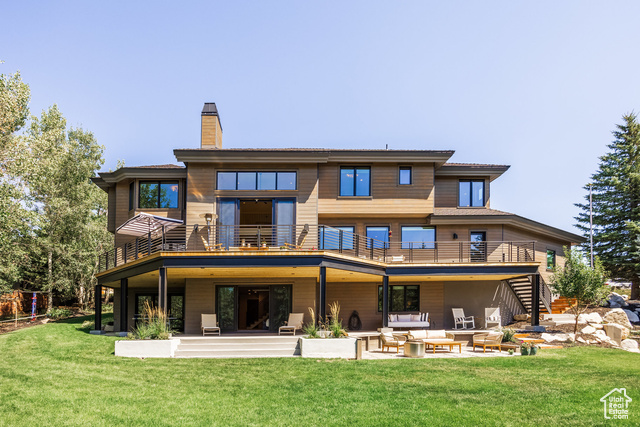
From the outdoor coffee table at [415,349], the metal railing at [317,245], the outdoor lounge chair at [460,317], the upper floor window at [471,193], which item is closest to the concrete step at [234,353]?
the outdoor coffee table at [415,349]

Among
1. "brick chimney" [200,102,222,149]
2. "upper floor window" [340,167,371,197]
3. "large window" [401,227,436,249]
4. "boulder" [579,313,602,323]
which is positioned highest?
"brick chimney" [200,102,222,149]

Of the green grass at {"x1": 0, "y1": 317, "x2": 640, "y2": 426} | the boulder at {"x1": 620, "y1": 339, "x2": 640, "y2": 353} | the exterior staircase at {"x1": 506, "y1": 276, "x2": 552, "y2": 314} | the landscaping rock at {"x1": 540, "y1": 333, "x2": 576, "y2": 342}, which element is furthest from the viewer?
the exterior staircase at {"x1": 506, "y1": 276, "x2": 552, "y2": 314}

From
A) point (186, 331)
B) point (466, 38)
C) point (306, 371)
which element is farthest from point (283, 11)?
point (186, 331)

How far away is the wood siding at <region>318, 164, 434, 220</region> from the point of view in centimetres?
2230

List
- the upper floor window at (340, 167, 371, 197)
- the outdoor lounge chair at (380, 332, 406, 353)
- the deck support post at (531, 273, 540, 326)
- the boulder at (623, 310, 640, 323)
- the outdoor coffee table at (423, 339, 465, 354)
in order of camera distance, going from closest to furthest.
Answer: the outdoor coffee table at (423, 339, 465, 354), the outdoor lounge chair at (380, 332, 406, 353), the deck support post at (531, 273, 540, 326), the upper floor window at (340, 167, 371, 197), the boulder at (623, 310, 640, 323)

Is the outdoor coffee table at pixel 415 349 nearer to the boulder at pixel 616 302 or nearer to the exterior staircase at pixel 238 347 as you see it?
the exterior staircase at pixel 238 347

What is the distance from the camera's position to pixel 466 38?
16.1m

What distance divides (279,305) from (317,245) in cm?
291

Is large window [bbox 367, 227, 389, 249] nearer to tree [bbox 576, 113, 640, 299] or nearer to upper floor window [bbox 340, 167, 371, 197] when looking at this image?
upper floor window [bbox 340, 167, 371, 197]

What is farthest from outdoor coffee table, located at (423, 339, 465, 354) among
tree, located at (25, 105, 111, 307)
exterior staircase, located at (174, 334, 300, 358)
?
tree, located at (25, 105, 111, 307)

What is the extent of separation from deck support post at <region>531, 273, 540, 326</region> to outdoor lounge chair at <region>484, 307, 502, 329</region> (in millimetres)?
1707

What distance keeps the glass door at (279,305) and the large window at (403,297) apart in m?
4.51

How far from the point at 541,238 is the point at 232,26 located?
18125mm

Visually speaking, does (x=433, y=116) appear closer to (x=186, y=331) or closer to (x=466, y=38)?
(x=466, y=38)
